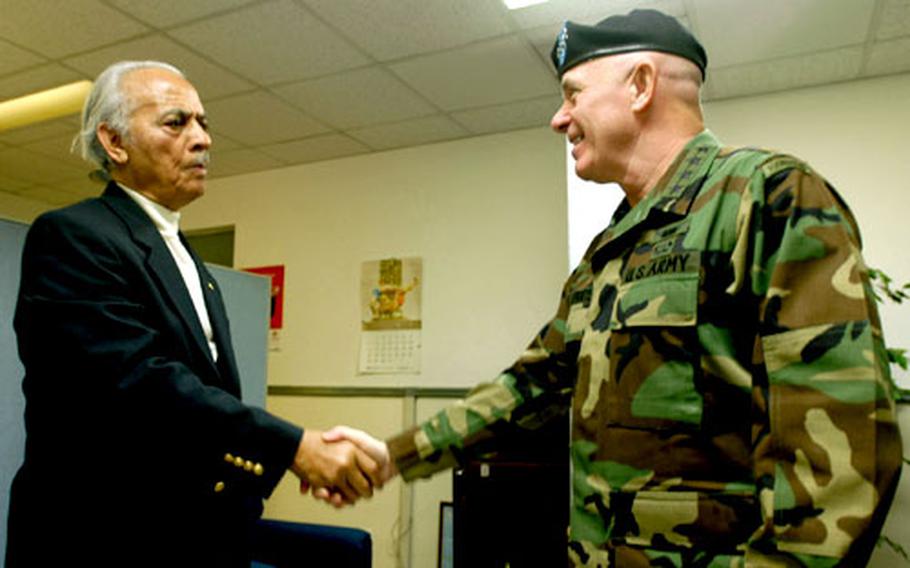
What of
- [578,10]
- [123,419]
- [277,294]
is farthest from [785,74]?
[277,294]

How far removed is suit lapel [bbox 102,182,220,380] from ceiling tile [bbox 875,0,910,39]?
2614mm

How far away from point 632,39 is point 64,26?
97.9 inches

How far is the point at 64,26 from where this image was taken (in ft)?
8.93

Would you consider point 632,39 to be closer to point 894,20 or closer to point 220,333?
point 220,333

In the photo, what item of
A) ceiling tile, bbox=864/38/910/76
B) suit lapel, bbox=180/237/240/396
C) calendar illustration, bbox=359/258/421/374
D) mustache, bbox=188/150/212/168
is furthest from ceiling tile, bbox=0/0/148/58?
ceiling tile, bbox=864/38/910/76

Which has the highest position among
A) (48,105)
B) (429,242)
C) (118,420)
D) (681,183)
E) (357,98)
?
(357,98)

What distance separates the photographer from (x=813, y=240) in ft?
2.73

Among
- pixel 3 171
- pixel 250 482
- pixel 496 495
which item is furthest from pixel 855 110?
pixel 3 171

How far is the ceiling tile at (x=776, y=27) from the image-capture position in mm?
2529

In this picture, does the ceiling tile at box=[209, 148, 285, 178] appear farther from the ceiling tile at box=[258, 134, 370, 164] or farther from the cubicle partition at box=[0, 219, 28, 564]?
the cubicle partition at box=[0, 219, 28, 564]

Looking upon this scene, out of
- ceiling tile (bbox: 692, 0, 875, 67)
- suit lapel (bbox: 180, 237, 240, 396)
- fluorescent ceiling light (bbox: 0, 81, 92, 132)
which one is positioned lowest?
suit lapel (bbox: 180, 237, 240, 396)

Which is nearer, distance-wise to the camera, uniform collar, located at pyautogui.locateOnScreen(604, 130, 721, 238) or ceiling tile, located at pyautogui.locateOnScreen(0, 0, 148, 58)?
Result: uniform collar, located at pyautogui.locateOnScreen(604, 130, 721, 238)

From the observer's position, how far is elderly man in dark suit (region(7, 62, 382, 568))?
1.16 m

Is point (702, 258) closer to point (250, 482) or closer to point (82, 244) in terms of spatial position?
point (250, 482)
